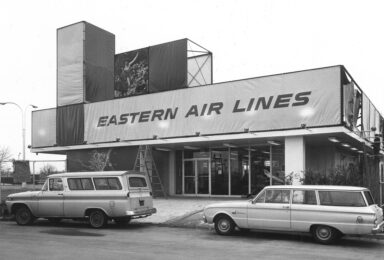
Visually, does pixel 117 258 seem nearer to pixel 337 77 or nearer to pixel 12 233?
pixel 12 233

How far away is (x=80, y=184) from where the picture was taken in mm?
15125

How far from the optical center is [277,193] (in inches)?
486

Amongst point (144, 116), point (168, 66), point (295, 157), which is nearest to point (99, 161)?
point (144, 116)

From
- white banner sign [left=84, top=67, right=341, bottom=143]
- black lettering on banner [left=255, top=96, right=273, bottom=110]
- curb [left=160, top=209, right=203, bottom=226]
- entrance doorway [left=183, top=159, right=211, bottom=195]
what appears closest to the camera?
curb [left=160, top=209, right=203, bottom=226]

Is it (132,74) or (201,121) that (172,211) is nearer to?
(201,121)

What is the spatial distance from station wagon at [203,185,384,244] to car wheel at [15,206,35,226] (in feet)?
22.4

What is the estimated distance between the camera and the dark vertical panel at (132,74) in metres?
25.8

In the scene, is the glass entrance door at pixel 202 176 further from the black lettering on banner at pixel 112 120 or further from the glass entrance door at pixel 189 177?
the black lettering on banner at pixel 112 120

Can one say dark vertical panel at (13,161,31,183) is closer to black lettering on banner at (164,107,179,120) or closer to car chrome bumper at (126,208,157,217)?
black lettering on banner at (164,107,179,120)

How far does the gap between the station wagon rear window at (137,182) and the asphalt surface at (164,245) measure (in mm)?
1431

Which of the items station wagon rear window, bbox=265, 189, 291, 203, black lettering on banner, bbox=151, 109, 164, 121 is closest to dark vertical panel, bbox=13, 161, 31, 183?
black lettering on banner, bbox=151, 109, 164, 121

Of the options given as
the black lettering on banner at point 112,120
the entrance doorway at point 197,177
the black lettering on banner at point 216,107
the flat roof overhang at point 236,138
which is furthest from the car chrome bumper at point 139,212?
the black lettering on banner at point 112,120

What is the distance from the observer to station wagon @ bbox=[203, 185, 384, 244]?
11055mm

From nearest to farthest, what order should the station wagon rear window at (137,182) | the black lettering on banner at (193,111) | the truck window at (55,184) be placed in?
the station wagon rear window at (137,182), the truck window at (55,184), the black lettering on banner at (193,111)
